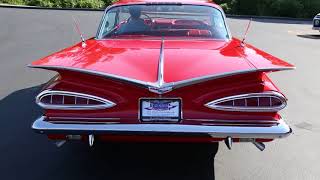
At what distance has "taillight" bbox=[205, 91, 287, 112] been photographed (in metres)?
3.14

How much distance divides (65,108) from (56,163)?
906 millimetres

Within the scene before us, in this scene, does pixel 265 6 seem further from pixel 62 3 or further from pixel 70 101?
pixel 70 101

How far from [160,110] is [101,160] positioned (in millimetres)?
1110

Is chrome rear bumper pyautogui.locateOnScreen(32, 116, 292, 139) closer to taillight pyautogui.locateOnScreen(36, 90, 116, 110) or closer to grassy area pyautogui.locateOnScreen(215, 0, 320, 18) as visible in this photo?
taillight pyautogui.locateOnScreen(36, 90, 116, 110)

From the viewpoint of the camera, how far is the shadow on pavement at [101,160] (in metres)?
3.67

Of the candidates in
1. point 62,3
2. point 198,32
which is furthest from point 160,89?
point 62,3

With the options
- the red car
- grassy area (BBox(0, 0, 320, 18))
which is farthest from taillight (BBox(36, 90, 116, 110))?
grassy area (BBox(0, 0, 320, 18))

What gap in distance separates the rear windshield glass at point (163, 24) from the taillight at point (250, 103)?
1.46 meters

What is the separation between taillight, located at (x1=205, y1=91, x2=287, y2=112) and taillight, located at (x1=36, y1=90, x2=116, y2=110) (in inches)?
30.2

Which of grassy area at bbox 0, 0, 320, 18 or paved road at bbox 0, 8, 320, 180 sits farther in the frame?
grassy area at bbox 0, 0, 320, 18

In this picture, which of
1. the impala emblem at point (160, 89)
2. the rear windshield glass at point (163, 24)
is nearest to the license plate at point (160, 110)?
the impala emblem at point (160, 89)

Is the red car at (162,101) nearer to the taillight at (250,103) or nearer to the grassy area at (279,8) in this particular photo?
the taillight at (250,103)

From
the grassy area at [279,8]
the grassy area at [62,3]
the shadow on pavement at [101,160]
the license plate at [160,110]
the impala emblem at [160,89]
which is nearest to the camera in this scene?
the impala emblem at [160,89]

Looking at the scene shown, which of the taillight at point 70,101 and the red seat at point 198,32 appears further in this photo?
the red seat at point 198,32
